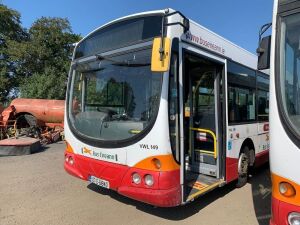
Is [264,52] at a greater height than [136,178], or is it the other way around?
[264,52]

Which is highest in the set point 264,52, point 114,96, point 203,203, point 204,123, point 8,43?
point 8,43

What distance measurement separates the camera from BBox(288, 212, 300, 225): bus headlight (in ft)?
10.1

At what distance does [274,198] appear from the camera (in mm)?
3301

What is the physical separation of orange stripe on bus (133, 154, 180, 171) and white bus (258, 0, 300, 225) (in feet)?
4.86

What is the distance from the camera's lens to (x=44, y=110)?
1575 centimetres

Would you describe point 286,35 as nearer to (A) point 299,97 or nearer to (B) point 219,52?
(A) point 299,97

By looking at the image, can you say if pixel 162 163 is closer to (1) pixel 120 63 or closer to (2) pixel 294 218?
(1) pixel 120 63

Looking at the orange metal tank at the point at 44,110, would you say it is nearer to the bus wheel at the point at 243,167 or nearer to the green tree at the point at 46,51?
the bus wheel at the point at 243,167

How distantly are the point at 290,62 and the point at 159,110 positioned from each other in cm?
177

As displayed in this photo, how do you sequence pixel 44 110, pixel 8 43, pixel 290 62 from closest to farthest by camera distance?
1. pixel 290 62
2. pixel 44 110
3. pixel 8 43

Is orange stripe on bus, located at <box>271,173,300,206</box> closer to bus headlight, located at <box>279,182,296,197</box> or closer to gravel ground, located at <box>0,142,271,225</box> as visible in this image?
bus headlight, located at <box>279,182,296,197</box>

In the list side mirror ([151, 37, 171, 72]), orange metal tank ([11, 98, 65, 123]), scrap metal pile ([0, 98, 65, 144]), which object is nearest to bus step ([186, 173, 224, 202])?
side mirror ([151, 37, 171, 72])

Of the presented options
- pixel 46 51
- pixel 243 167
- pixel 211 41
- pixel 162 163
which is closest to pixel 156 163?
pixel 162 163

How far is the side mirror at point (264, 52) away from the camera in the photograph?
3.69 m
